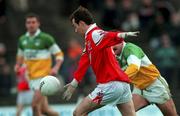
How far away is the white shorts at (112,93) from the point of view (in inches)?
453

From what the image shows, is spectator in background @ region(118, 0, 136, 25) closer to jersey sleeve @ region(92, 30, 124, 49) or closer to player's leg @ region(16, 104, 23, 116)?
player's leg @ region(16, 104, 23, 116)

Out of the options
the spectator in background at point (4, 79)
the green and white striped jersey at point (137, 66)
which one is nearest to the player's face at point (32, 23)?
the green and white striped jersey at point (137, 66)

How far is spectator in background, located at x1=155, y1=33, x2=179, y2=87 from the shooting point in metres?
19.6

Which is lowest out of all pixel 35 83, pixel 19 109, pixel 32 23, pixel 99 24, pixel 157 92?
pixel 19 109

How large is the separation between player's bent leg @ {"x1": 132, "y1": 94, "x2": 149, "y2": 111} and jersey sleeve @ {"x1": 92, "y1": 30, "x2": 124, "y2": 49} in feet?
6.08

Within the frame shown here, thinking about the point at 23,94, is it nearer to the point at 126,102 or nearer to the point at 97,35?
the point at 126,102

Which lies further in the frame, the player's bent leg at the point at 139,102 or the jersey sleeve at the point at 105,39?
the player's bent leg at the point at 139,102

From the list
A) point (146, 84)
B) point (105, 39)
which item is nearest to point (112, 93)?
point (105, 39)

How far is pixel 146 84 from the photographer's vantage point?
41.6 ft

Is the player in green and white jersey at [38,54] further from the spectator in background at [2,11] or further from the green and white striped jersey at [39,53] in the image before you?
the spectator in background at [2,11]

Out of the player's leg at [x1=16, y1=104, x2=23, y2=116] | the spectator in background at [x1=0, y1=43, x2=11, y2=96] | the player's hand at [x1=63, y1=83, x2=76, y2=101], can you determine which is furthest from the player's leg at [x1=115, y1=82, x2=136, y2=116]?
the spectator in background at [x1=0, y1=43, x2=11, y2=96]

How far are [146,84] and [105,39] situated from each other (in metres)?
1.76

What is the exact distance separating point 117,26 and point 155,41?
42.8 inches

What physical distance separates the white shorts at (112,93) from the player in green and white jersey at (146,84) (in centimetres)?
65
